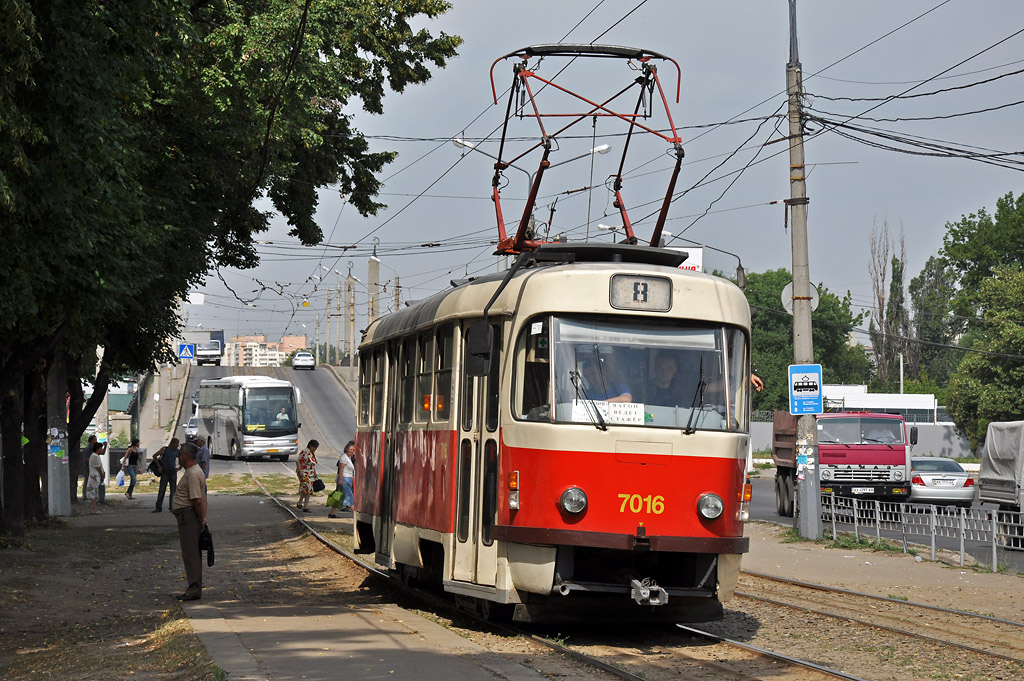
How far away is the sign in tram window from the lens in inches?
427

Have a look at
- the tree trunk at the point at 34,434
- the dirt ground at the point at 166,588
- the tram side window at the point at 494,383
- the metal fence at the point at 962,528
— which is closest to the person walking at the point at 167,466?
the tree trunk at the point at 34,434

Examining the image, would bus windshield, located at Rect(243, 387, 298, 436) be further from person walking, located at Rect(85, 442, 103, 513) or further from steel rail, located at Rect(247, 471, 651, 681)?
steel rail, located at Rect(247, 471, 651, 681)

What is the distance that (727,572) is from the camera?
35.5 ft

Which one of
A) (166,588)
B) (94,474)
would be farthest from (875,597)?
(94,474)

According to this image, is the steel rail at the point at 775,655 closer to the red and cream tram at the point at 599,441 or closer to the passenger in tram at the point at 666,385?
the red and cream tram at the point at 599,441

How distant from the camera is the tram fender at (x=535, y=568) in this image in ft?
34.4

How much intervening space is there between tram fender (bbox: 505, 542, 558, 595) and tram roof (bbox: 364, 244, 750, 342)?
6.72 ft

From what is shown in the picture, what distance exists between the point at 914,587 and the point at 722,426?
6647 millimetres

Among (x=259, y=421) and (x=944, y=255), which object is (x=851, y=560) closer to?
(x=259, y=421)

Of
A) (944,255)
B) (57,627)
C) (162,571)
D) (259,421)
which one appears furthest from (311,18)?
(944,255)

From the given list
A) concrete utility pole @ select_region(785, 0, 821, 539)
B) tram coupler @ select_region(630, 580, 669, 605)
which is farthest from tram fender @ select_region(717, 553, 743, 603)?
concrete utility pole @ select_region(785, 0, 821, 539)

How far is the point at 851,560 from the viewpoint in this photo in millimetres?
19594

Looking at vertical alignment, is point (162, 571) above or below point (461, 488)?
below

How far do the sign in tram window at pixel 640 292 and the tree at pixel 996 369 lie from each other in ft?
175
